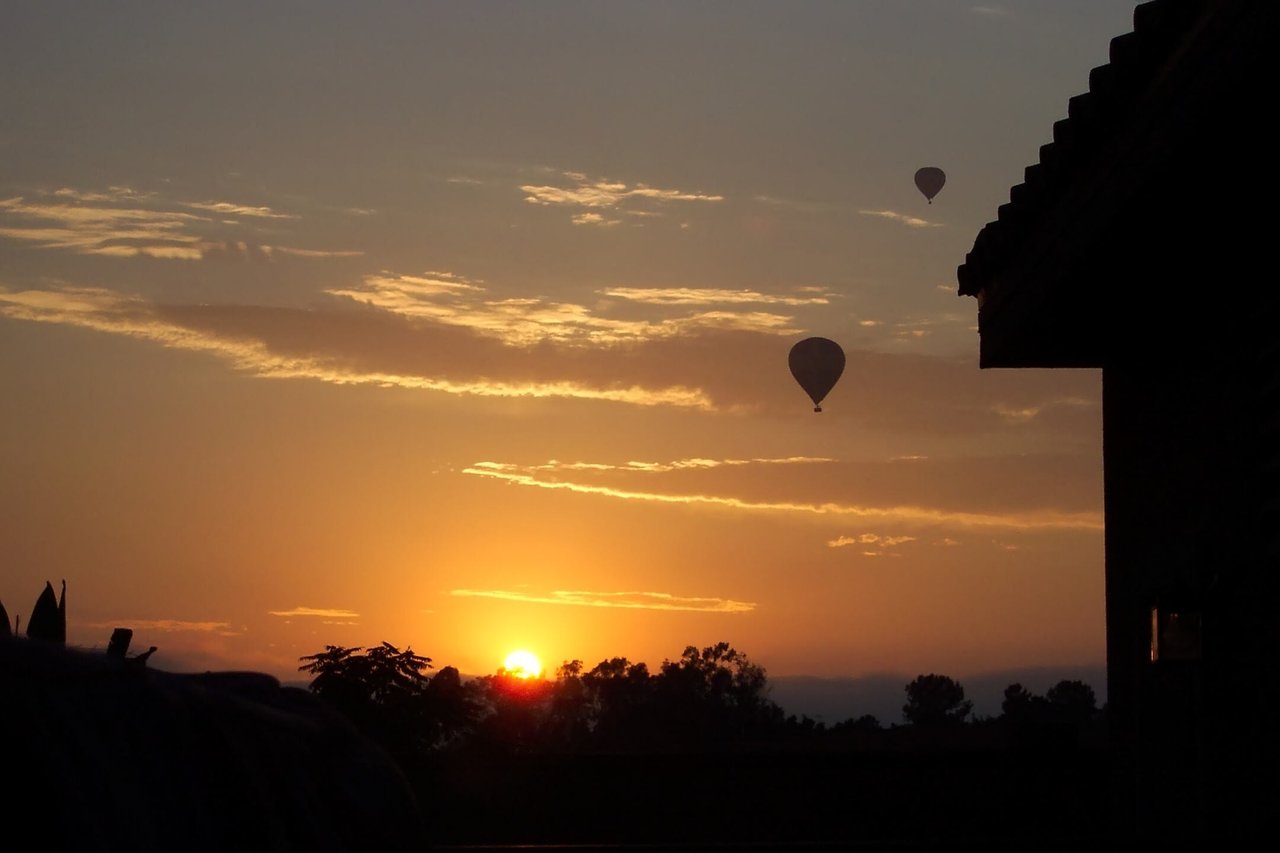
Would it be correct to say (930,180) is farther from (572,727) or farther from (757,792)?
(757,792)

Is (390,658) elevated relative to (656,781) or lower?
elevated

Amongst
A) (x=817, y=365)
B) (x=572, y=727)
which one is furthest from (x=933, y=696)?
(x=572, y=727)

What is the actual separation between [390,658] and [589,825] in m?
6.01

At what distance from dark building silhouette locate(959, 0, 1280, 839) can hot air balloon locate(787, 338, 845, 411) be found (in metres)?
23.9

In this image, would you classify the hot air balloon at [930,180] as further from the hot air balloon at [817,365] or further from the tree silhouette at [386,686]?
the tree silhouette at [386,686]

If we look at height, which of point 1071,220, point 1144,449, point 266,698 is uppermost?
point 1071,220

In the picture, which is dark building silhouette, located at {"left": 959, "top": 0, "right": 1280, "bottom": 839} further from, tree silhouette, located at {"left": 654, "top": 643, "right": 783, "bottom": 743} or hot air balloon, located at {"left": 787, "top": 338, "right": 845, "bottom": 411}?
hot air balloon, located at {"left": 787, "top": 338, "right": 845, "bottom": 411}

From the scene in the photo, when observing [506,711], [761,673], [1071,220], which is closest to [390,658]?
[506,711]

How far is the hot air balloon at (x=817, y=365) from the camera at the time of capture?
32.9m

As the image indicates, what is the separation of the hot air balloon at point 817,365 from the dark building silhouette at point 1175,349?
23.9 m

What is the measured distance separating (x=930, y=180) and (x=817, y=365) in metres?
6.12

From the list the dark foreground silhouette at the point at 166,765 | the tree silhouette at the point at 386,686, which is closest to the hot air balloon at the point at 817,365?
the tree silhouette at the point at 386,686

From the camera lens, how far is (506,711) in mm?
16375

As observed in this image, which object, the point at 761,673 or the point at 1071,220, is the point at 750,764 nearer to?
the point at 1071,220
